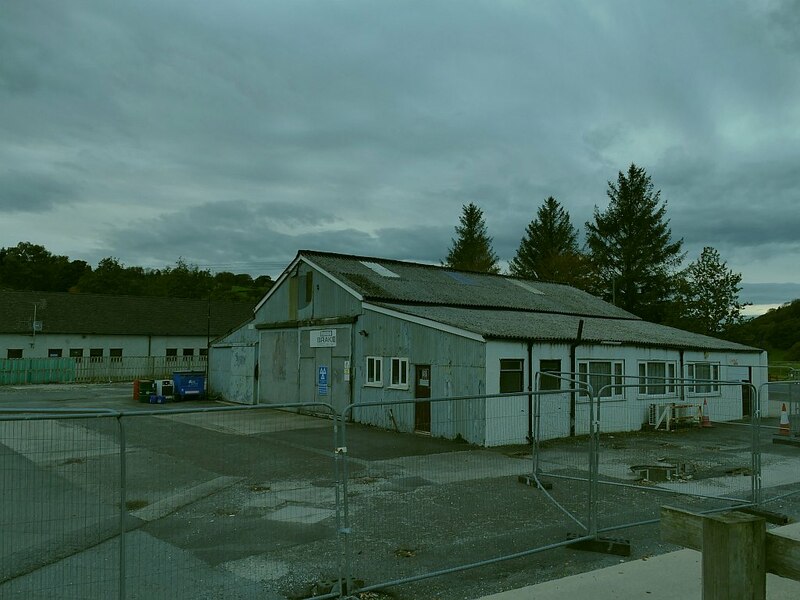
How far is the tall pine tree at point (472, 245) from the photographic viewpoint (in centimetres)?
7125

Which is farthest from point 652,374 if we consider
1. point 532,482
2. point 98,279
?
point 98,279

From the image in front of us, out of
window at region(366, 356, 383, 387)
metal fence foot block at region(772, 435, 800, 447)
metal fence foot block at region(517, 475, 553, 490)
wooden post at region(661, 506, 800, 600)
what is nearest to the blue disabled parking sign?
window at region(366, 356, 383, 387)

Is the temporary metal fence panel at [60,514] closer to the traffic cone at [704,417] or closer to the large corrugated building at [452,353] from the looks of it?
the large corrugated building at [452,353]

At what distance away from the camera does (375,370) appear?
2162 cm

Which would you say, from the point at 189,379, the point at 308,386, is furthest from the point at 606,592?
the point at 189,379

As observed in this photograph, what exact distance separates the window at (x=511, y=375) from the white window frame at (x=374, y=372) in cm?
460

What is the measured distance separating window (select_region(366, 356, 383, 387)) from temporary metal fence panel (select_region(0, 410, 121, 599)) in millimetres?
13667

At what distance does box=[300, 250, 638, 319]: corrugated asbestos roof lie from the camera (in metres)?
24.3

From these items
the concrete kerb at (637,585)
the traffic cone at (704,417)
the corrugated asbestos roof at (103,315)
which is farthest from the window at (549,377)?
the corrugated asbestos roof at (103,315)

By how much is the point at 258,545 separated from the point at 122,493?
8.80 feet

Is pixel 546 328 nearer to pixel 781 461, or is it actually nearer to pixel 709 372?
pixel 709 372

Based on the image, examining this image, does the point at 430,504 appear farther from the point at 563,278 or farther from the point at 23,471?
the point at 563,278

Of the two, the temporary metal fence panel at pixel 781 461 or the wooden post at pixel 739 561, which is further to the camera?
the temporary metal fence panel at pixel 781 461

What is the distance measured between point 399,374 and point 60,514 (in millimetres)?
13307
